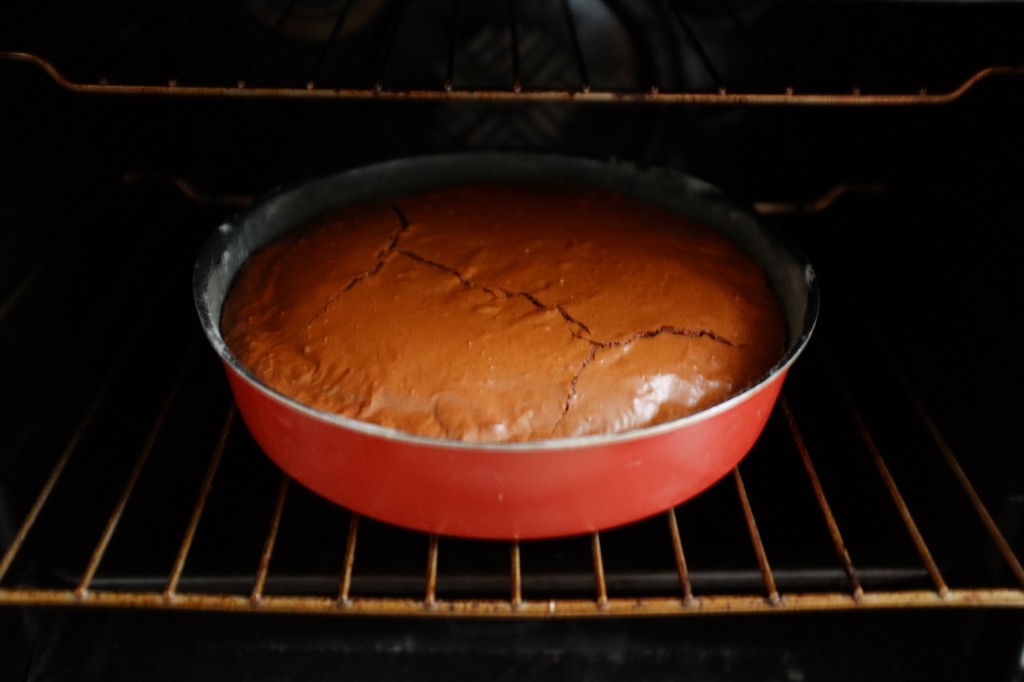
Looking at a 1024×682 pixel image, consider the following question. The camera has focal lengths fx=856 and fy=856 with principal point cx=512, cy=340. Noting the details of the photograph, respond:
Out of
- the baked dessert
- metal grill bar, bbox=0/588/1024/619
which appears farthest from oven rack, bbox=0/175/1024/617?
the baked dessert

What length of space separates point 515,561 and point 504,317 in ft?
0.91

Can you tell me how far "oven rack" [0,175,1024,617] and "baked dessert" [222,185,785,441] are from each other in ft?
0.58

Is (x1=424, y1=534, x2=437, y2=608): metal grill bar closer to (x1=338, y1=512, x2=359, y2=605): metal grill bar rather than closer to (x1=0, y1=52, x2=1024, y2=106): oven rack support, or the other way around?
(x1=338, y1=512, x2=359, y2=605): metal grill bar

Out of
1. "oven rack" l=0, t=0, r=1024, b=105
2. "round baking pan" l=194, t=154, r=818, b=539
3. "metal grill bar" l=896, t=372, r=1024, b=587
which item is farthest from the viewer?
"oven rack" l=0, t=0, r=1024, b=105

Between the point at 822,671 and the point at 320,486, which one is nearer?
the point at 320,486

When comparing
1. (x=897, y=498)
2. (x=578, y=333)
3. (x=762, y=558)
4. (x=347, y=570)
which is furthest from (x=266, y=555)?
(x=897, y=498)

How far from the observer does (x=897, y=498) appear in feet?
3.34

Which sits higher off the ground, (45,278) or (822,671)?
(45,278)

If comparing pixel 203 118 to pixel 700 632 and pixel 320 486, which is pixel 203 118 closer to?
pixel 320 486

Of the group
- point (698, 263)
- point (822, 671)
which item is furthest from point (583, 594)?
point (698, 263)

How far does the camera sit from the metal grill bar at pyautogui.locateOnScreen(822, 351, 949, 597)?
92cm

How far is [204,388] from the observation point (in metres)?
1.34

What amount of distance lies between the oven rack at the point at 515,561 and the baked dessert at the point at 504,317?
0.58 feet

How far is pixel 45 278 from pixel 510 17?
0.74m
